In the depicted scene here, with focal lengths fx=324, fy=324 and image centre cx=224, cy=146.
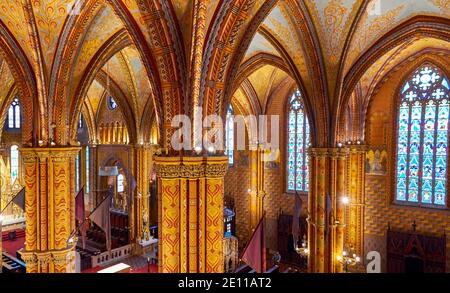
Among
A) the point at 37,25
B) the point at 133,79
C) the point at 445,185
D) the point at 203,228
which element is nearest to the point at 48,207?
the point at 37,25

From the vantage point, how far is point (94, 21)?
8547mm

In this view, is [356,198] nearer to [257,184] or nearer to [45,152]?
[257,184]

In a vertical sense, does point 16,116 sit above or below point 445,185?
above

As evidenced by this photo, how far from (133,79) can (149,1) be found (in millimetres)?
9597

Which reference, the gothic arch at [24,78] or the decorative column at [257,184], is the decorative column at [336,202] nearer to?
the decorative column at [257,184]

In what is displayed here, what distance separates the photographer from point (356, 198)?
14633mm

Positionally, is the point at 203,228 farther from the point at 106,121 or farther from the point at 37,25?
the point at 106,121

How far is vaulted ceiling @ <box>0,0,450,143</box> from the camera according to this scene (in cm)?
555

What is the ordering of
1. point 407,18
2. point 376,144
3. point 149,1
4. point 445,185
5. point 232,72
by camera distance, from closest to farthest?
1. point 149,1
2. point 232,72
3. point 407,18
4. point 445,185
5. point 376,144

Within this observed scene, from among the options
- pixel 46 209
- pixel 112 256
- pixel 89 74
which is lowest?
pixel 112 256

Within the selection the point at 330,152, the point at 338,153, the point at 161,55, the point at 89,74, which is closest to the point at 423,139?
the point at 338,153

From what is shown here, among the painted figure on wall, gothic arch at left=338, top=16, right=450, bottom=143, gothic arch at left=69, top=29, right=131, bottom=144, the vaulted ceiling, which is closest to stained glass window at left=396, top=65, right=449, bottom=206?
the painted figure on wall

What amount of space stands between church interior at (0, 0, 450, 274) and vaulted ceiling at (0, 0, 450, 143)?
3cm

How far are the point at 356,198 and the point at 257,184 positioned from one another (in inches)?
200
